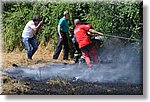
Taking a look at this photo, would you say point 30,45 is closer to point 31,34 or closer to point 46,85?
point 31,34

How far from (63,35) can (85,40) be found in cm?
15

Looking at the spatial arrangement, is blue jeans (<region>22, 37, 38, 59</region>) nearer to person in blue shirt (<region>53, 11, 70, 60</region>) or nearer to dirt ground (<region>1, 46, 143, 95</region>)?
dirt ground (<region>1, 46, 143, 95</region>)

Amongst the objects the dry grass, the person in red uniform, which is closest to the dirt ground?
the dry grass

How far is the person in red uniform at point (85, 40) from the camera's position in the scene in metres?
3.09

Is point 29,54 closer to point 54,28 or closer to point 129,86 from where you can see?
point 54,28

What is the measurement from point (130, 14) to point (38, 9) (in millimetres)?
616

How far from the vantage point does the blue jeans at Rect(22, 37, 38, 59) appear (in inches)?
122

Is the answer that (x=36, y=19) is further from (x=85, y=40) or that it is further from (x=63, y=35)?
(x=85, y=40)

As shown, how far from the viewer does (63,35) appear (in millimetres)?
3109

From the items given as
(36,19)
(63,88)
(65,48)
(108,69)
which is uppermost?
(36,19)

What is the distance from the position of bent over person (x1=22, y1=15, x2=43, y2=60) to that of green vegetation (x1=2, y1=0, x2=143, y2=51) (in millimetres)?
27

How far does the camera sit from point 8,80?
3123 mm

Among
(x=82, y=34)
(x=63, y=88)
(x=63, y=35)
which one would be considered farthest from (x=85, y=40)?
(x=63, y=88)

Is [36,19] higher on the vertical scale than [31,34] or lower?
higher
